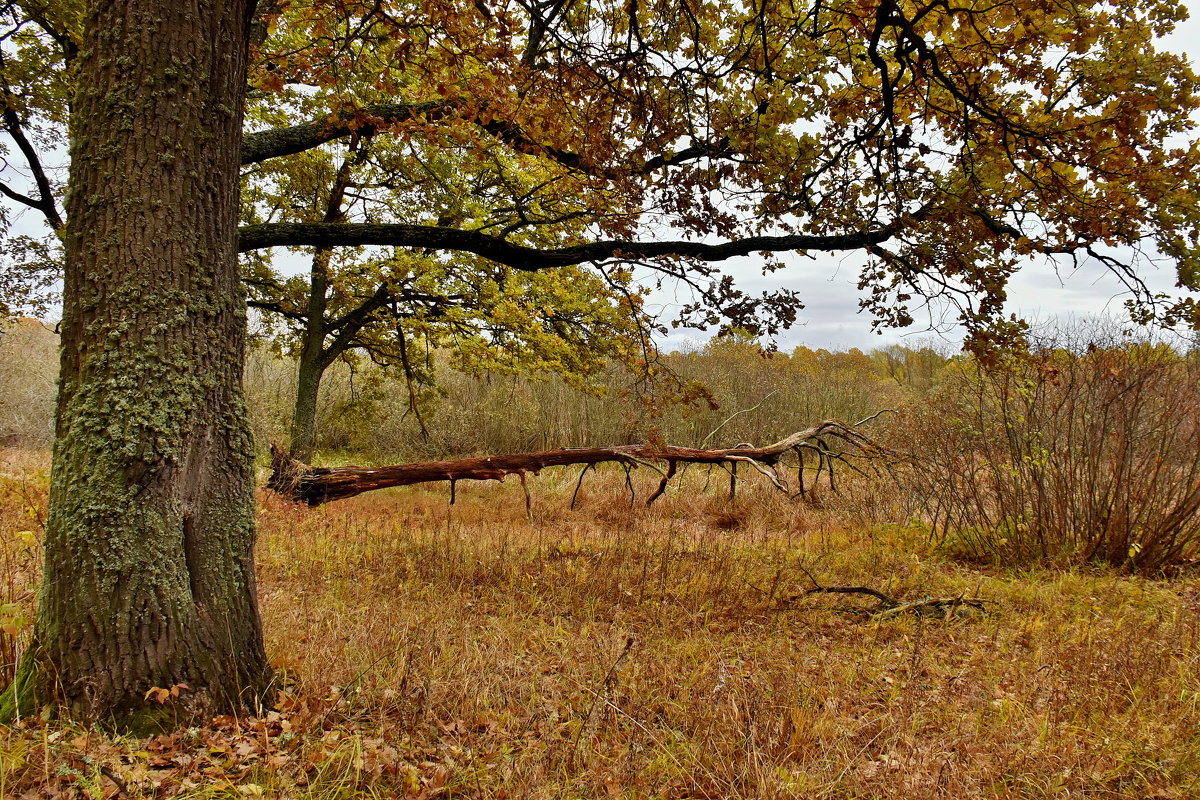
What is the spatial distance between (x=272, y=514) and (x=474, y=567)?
12.8 feet

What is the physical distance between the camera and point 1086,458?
22.8 ft

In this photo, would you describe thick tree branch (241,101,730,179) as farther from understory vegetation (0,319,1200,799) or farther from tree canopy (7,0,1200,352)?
understory vegetation (0,319,1200,799)

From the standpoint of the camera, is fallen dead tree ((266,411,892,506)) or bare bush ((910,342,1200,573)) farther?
fallen dead tree ((266,411,892,506))

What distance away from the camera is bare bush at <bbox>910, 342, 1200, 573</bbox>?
664 cm

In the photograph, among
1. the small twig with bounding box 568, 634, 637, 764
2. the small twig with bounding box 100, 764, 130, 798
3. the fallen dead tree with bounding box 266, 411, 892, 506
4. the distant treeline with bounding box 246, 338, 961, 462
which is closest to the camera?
the small twig with bounding box 100, 764, 130, 798

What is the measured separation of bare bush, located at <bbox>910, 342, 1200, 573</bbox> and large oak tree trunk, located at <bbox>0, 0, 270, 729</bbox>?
6.81 m

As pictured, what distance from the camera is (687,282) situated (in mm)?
4562

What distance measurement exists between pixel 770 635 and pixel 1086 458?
15.3ft

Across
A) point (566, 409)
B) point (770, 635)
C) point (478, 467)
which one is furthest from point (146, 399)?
point (566, 409)

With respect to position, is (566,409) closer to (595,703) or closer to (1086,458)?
(1086,458)

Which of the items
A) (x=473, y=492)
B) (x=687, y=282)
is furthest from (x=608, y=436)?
(x=687, y=282)

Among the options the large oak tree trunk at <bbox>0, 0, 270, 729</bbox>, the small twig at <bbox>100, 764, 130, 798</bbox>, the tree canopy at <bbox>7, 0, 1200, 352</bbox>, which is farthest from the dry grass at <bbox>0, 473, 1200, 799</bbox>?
the tree canopy at <bbox>7, 0, 1200, 352</bbox>

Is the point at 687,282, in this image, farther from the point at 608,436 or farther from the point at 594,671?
the point at 608,436

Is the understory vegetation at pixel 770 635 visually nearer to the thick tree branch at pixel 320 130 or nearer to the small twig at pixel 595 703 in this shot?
the small twig at pixel 595 703
